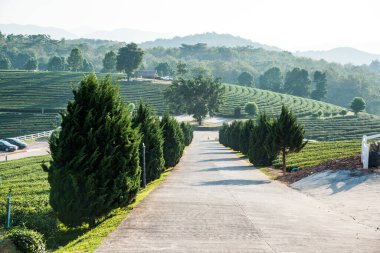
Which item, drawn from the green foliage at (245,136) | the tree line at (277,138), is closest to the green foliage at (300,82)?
the green foliage at (245,136)

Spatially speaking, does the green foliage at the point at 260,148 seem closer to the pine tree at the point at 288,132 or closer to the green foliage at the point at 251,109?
the pine tree at the point at 288,132

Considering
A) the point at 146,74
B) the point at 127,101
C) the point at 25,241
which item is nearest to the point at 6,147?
the point at 25,241

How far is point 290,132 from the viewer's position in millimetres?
32469

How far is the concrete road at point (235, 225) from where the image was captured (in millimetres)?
12453

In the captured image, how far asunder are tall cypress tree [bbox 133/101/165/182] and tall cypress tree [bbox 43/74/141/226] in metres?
9.58

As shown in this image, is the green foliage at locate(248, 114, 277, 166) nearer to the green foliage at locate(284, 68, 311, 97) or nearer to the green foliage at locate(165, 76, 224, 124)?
the green foliage at locate(165, 76, 224, 124)

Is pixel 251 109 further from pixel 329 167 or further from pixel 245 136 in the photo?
pixel 329 167

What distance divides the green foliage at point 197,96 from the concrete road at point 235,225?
101520 mm

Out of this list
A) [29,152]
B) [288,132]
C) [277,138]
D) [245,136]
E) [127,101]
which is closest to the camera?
[288,132]

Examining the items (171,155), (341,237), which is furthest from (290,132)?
(341,237)

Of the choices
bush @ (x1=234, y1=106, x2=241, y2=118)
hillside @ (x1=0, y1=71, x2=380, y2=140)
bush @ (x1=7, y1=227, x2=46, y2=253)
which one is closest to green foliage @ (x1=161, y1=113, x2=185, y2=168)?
bush @ (x1=7, y1=227, x2=46, y2=253)

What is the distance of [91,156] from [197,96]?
112m

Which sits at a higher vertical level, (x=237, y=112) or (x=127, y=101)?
(x=127, y=101)

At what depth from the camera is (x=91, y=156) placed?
1515 cm
